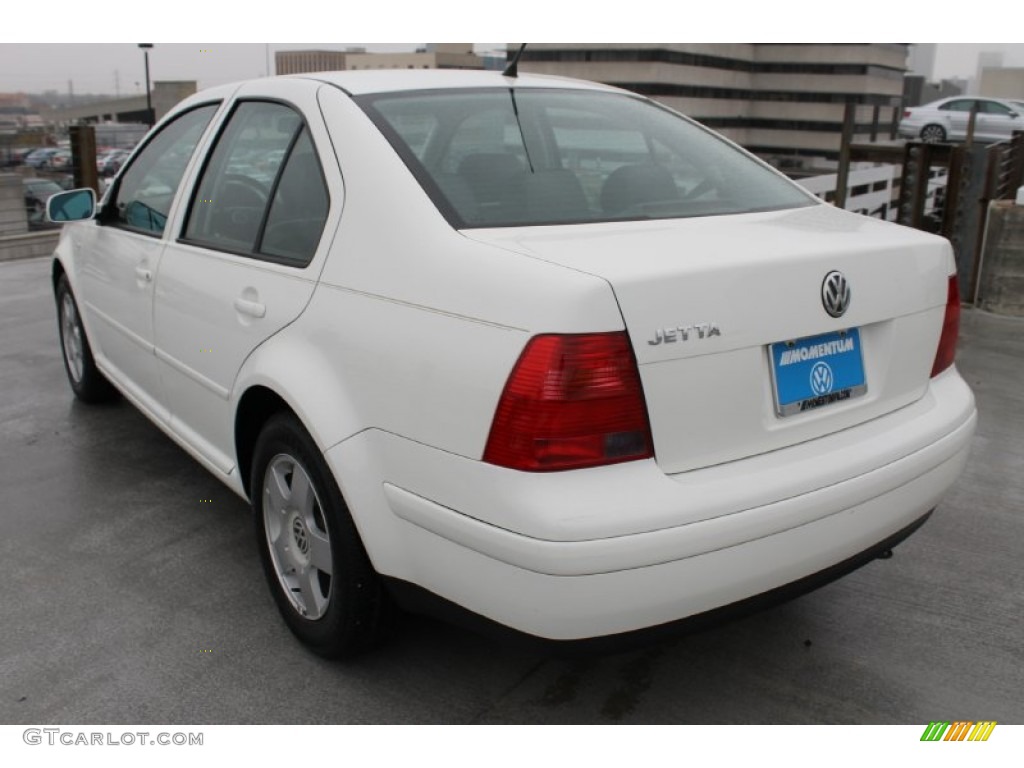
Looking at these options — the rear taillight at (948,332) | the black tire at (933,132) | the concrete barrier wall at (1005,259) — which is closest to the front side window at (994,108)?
the black tire at (933,132)

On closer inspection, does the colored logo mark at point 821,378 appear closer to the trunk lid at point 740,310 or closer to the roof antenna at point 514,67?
the trunk lid at point 740,310

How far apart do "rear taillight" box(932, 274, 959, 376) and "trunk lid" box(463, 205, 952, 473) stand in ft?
0.37

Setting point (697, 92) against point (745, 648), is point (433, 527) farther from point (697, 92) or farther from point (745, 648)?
point (697, 92)

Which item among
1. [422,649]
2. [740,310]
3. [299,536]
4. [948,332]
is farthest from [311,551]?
[948,332]

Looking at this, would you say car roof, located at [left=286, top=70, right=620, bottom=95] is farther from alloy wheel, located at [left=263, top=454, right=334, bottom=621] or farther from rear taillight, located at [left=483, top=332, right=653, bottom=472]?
rear taillight, located at [left=483, top=332, right=653, bottom=472]

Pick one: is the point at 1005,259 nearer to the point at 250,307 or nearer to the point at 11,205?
the point at 250,307

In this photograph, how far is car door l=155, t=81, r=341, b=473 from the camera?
2605mm

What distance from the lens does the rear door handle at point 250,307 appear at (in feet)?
8.75

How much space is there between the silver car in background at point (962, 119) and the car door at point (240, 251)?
34.3 metres

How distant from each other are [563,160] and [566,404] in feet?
3.97

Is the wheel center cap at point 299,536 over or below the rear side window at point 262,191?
below

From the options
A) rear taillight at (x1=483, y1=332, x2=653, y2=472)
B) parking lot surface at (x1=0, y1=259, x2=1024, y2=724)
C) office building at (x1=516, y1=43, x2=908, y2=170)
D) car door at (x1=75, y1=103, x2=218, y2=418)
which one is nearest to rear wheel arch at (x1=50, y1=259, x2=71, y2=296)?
car door at (x1=75, y1=103, x2=218, y2=418)
